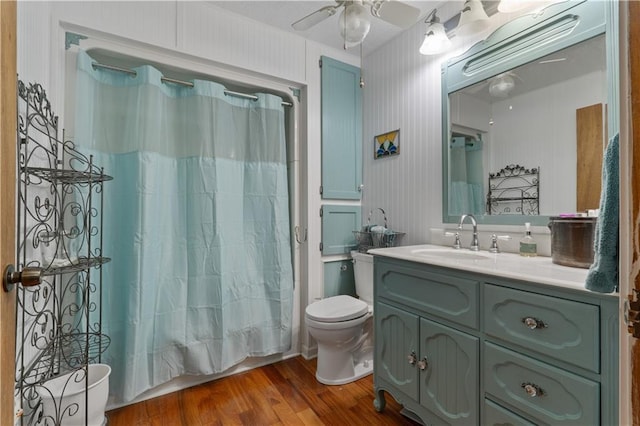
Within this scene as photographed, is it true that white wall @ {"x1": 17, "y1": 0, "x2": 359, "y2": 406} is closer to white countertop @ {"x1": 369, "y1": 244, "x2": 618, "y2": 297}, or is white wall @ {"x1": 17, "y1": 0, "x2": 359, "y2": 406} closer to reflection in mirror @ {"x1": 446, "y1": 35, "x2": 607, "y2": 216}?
white countertop @ {"x1": 369, "y1": 244, "x2": 618, "y2": 297}

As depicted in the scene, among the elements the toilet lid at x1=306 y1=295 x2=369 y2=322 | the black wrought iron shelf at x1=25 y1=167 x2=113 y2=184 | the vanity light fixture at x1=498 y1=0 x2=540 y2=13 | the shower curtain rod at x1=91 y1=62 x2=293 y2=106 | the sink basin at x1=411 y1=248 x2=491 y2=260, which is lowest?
the toilet lid at x1=306 y1=295 x2=369 y2=322

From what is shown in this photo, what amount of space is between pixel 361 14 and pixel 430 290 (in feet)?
4.32

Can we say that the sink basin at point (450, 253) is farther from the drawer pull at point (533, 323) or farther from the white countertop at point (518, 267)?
the drawer pull at point (533, 323)

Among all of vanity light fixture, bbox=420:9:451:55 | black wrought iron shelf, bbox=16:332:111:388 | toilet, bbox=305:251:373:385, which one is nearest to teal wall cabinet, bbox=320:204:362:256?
toilet, bbox=305:251:373:385

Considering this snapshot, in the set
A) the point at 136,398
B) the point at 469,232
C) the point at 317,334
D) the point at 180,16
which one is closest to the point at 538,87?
the point at 469,232

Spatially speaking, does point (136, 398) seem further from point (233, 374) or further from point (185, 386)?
point (233, 374)

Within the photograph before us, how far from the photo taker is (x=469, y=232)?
179 cm

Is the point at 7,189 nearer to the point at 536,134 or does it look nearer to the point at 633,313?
the point at 633,313

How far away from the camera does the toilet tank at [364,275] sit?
7.30 ft

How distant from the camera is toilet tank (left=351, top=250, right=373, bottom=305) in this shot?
2.23 metres

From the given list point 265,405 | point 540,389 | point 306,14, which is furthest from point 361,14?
point 265,405

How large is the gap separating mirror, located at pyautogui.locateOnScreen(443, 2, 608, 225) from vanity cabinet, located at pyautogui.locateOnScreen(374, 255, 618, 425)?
64cm

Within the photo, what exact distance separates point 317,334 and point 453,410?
2.87 ft

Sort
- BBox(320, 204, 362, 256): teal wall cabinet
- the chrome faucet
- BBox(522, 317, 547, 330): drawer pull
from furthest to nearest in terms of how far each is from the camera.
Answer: BBox(320, 204, 362, 256): teal wall cabinet
the chrome faucet
BBox(522, 317, 547, 330): drawer pull
